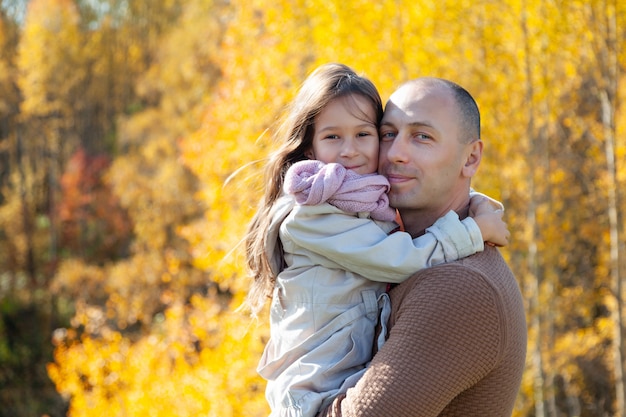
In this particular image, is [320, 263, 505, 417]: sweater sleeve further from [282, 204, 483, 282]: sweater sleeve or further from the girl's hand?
the girl's hand

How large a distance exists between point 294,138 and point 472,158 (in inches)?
20.0

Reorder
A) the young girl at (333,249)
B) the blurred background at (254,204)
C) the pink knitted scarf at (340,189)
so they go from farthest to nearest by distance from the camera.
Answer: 1. the blurred background at (254,204)
2. the pink knitted scarf at (340,189)
3. the young girl at (333,249)

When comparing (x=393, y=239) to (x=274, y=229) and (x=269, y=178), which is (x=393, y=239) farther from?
(x=269, y=178)

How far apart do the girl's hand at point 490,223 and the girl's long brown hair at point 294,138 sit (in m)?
0.39

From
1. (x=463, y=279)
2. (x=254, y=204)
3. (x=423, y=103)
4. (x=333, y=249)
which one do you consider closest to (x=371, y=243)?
(x=333, y=249)

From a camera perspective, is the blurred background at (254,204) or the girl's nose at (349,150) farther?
the blurred background at (254,204)

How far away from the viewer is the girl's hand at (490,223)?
178cm

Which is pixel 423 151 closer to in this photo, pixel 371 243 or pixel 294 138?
pixel 371 243

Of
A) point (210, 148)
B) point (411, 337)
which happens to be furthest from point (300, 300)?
point (210, 148)

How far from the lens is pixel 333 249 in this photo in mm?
1727

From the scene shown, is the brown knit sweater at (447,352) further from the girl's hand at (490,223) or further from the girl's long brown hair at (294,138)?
the girl's long brown hair at (294,138)

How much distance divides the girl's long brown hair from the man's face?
0.15 m

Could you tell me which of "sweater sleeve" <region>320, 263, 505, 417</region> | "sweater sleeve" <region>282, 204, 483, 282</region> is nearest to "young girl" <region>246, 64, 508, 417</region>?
"sweater sleeve" <region>282, 204, 483, 282</region>

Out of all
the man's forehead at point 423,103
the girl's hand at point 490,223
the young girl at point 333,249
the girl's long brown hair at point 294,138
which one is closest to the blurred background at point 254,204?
the girl's long brown hair at point 294,138
